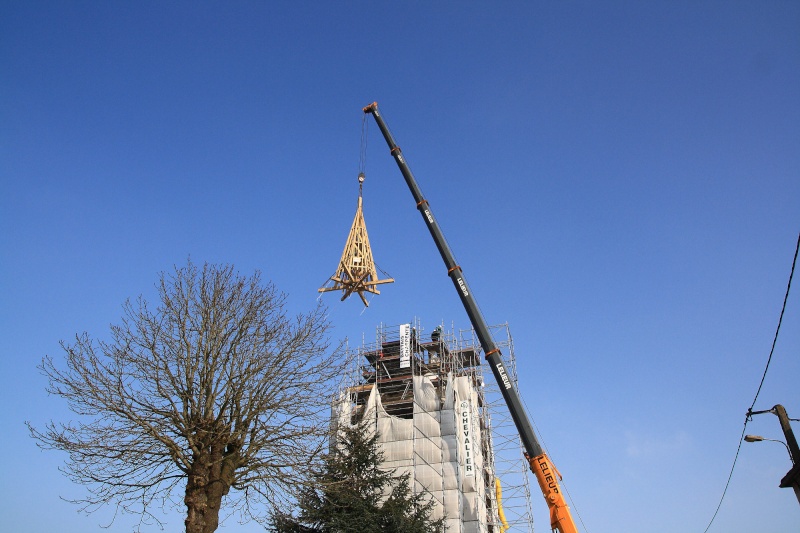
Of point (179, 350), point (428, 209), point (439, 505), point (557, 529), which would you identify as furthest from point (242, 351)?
point (439, 505)

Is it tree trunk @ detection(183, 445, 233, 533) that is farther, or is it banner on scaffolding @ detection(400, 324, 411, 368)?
banner on scaffolding @ detection(400, 324, 411, 368)

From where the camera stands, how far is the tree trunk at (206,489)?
11.5 m

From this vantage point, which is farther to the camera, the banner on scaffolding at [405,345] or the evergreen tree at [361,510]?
the banner on scaffolding at [405,345]

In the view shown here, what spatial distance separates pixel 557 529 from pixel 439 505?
34.0 ft

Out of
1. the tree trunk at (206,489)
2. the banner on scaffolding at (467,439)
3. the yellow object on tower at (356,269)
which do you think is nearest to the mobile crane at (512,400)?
the yellow object on tower at (356,269)

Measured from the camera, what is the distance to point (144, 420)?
1193 cm

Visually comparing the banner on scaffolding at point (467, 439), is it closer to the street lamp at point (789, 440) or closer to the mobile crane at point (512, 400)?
the mobile crane at point (512, 400)

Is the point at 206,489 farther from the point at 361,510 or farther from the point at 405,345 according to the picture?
the point at 405,345

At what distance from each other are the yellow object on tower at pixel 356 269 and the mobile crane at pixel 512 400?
164 inches

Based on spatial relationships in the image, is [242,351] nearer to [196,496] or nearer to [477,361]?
[196,496]

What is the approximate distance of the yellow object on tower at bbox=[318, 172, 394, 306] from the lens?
897 inches

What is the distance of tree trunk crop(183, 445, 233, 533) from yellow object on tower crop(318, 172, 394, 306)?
36.9 feet

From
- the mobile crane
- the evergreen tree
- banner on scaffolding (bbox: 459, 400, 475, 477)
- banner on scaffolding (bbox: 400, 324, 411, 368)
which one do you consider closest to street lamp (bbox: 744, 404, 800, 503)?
the mobile crane

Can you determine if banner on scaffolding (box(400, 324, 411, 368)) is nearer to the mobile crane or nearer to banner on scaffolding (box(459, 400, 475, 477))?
banner on scaffolding (box(459, 400, 475, 477))
